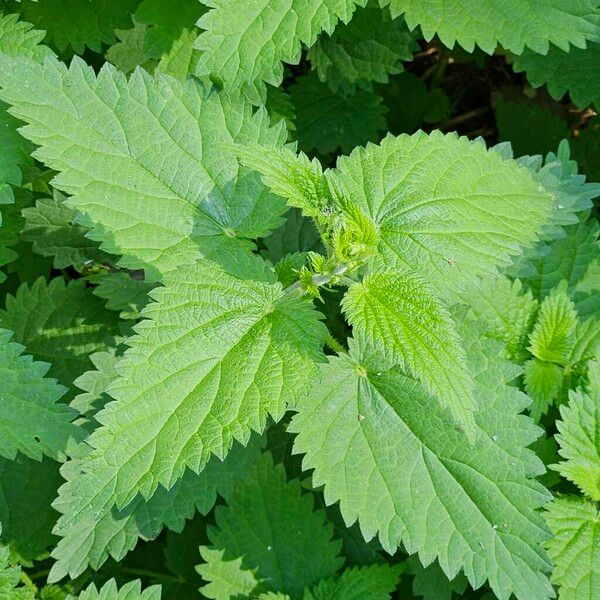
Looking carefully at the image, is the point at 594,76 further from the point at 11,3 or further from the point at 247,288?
the point at 11,3

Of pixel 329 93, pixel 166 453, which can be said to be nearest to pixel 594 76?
pixel 329 93

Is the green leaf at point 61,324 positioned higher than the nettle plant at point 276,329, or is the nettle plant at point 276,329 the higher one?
the nettle plant at point 276,329

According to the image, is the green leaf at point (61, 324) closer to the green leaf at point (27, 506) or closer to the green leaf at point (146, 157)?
the green leaf at point (27, 506)

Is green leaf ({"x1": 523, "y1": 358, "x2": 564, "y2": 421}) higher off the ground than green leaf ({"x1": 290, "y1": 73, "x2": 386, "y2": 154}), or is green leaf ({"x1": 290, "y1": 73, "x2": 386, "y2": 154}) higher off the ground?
green leaf ({"x1": 290, "y1": 73, "x2": 386, "y2": 154})

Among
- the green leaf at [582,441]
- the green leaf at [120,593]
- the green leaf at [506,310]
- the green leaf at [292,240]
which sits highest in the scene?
the green leaf at [506,310]

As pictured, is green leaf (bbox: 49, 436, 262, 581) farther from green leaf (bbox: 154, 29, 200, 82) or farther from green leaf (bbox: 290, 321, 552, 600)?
green leaf (bbox: 154, 29, 200, 82)

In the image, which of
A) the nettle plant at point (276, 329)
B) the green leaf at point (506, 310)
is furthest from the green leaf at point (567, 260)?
the green leaf at point (506, 310)

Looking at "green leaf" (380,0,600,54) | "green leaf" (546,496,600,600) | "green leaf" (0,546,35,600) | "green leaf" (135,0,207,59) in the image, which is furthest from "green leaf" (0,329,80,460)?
"green leaf" (380,0,600,54)
